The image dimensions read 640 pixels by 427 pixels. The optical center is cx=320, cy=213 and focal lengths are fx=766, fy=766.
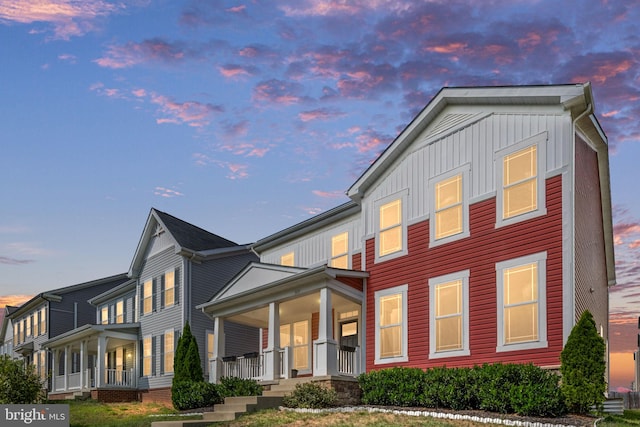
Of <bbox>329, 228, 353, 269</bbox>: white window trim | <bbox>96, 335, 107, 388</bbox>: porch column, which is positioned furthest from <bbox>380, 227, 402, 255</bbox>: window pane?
<bbox>96, 335, 107, 388</bbox>: porch column

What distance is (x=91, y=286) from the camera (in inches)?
2063

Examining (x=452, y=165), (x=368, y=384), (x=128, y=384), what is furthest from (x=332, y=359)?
(x=128, y=384)

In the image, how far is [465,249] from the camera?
2112 cm

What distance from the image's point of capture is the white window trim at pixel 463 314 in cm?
2066

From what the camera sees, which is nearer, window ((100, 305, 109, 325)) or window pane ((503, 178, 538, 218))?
window pane ((503, 178, 538, 218))

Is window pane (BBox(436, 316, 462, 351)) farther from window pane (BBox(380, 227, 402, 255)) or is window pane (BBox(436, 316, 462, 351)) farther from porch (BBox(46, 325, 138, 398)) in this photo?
porch (BBox(46, 325, 138, 398))

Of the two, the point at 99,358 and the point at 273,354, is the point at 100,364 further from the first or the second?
the point at 273,354

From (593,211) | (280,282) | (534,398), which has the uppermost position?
(593,211)

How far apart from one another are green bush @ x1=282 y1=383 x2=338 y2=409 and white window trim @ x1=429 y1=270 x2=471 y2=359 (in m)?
3.05

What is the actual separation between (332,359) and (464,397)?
16.4 feet

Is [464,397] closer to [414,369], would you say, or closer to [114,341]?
[414,369]

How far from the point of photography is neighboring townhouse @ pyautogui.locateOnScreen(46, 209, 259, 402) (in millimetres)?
35219

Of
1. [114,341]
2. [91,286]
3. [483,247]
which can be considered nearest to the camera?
[483,247]

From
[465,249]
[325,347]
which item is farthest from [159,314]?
[465,249]
